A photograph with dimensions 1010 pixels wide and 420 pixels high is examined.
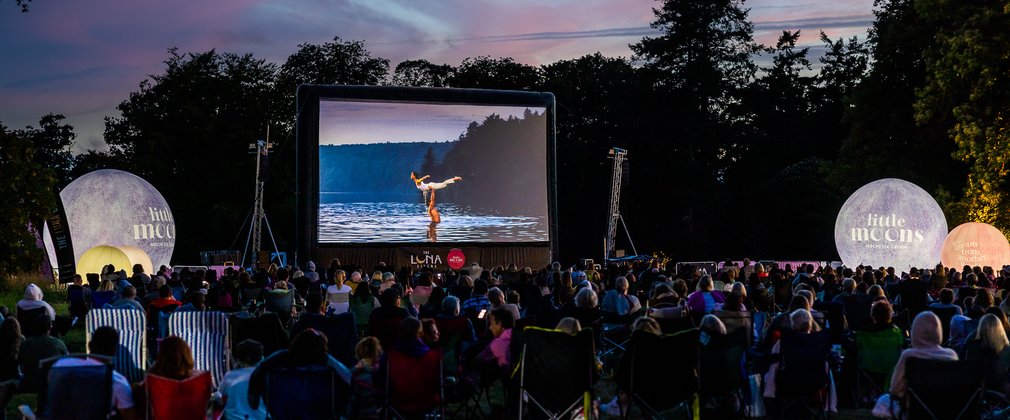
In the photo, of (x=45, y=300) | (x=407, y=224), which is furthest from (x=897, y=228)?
(x=45, y=300)

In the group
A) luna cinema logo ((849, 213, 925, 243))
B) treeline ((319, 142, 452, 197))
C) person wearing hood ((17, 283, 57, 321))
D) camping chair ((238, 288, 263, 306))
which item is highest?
treeline ((319, 142, 452, 197))

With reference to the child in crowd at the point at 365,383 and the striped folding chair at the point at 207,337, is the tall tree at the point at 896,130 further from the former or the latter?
the child in crowd at the point at 365,383

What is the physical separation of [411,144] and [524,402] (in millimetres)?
16771

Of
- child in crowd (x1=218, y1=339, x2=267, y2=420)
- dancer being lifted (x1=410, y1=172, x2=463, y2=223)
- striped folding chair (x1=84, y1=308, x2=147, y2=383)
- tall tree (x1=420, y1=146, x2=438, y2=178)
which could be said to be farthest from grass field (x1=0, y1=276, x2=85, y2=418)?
tall tree (x1=420, y1=146, x2=438, y2=178)

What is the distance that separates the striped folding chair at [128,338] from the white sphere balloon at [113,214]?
1572 centimetres

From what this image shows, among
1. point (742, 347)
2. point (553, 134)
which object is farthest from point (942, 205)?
point (742, 347)

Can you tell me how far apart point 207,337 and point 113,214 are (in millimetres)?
17105

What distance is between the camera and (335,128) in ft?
78.0

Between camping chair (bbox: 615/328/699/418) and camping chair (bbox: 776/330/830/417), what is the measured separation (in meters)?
0.88

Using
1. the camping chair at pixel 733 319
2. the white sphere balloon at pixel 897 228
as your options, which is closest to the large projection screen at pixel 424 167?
the white sphere balloon at pixel 897 228

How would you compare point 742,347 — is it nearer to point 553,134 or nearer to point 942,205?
point 553,134

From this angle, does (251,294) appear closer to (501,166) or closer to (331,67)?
(501,166)

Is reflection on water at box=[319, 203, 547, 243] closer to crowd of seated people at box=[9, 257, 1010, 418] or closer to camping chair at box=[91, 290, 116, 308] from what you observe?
crowd of seated people at box=[9, 257, 1010, 418]

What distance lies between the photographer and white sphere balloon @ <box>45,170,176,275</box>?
24.0 meters
